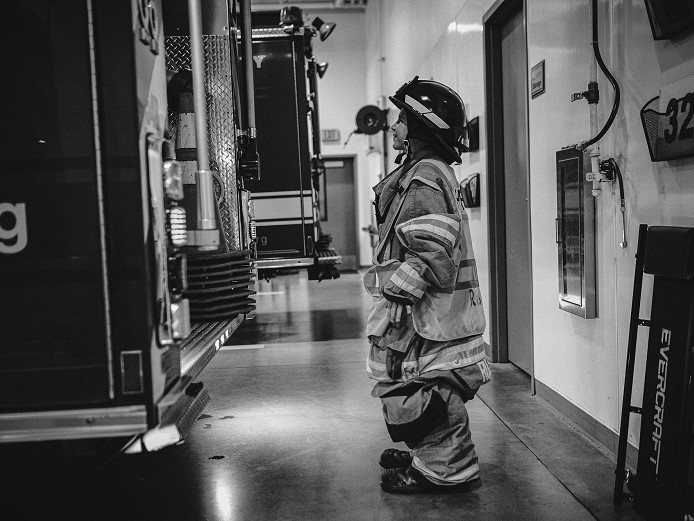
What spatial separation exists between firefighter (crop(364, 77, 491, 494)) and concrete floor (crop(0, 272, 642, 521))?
0.22m

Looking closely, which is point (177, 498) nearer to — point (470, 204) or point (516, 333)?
point (516, 333)

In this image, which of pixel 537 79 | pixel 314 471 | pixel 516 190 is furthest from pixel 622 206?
pixel 516 190

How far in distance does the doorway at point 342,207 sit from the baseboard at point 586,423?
12435 mm

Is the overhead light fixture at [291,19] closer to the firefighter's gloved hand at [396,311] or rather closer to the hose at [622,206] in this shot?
the hose at [622,206]

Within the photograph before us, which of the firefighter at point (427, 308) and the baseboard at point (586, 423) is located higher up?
the firefighter at point (427, 308)

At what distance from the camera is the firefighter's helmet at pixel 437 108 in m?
3.25

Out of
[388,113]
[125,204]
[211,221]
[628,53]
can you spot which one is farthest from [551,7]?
[388,113]

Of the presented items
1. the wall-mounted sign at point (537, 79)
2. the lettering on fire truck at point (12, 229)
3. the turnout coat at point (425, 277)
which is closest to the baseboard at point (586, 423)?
the turnout coat at point (425, 277)

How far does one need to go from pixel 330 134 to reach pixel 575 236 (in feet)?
43.1

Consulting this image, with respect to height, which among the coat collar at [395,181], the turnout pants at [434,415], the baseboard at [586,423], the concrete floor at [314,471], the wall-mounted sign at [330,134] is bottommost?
the concrete floor at [314,471]

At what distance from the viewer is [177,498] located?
3.30 metres

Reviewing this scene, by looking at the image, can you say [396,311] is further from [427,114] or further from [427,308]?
[427,114]

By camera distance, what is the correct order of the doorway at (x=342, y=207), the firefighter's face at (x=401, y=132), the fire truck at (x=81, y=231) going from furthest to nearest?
the doorway at (x=342, y=207), the firefighter's face at (x=401, y=132), the fire truck at (x=81, y=231)

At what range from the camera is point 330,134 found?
16.7m
